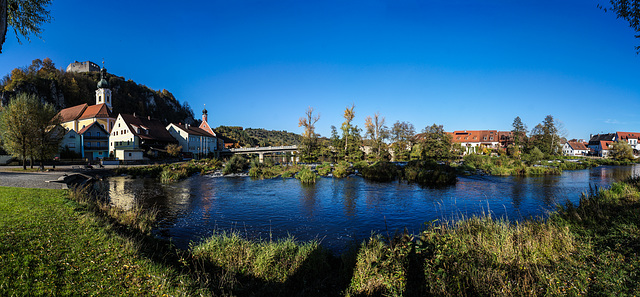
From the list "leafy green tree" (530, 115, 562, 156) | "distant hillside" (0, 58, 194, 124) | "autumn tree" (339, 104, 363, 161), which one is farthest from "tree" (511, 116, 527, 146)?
"distant hillside" (0, 58, 194, 124)

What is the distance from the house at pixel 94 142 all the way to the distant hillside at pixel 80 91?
12644mm

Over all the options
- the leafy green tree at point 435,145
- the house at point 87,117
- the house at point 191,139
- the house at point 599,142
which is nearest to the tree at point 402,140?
the leafy green tree at point 435,145

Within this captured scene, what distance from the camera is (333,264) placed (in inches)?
309

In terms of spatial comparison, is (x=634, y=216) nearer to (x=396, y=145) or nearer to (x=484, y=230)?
(x=484, y=230)

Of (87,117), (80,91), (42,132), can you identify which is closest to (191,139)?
(87,117)

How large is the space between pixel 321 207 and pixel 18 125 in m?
29.8

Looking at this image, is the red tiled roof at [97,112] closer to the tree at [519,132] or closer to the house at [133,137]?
the house at [133,137]

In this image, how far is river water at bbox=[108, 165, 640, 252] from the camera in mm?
12055

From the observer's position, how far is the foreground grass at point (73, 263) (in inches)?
194

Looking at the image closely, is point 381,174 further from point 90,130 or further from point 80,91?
point 80,91

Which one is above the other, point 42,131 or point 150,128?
point 150,128

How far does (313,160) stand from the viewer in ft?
178

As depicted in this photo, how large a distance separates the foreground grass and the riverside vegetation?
19 millimetres

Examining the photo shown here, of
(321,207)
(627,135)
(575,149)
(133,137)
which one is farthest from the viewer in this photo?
(627,135)
